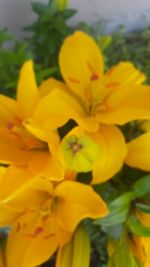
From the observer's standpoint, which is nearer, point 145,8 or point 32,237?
point 32,237

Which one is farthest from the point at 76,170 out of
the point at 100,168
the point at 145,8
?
the point at 145,8

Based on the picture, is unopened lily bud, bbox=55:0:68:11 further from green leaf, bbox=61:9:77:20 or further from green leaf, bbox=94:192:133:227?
green leaf, bbox=94:192:133:227

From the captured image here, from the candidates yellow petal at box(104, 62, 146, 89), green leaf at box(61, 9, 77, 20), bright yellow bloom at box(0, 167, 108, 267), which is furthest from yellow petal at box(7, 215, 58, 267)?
green leaf at box(61, 9, 77, 20)

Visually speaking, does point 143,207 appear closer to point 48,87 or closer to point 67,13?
point 48,87

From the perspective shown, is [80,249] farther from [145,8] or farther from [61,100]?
[145,8]

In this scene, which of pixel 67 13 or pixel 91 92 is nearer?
pixel 91 92

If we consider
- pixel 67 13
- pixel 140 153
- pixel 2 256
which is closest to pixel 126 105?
pixel 140 153

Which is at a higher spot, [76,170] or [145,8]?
[145,8]
